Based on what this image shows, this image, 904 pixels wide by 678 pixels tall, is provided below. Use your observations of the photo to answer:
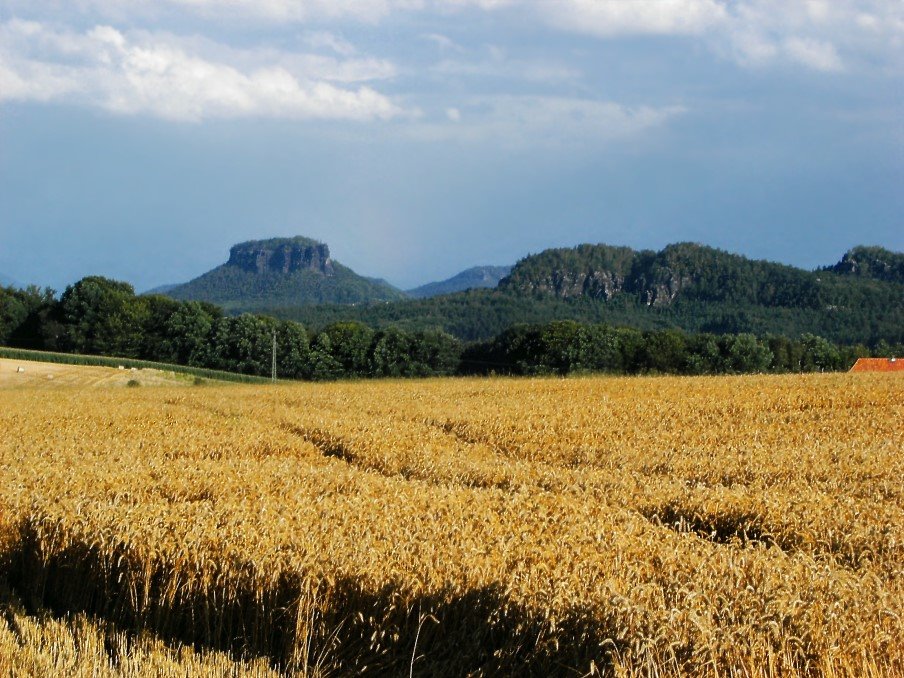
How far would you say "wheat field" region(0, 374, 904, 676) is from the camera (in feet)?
16.7

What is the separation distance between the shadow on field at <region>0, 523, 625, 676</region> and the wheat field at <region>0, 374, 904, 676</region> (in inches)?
0.7

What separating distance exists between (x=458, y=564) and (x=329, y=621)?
104 centimetres

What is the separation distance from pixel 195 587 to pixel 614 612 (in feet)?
11.7

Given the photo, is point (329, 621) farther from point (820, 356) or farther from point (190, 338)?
point (190, 338)

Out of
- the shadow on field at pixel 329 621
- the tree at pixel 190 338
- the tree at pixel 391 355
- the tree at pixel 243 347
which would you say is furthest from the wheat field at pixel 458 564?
the tree at pixel 190 338

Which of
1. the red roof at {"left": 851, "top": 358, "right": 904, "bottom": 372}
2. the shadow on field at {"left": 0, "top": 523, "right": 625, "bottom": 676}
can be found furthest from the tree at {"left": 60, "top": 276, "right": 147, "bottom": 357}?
the shadow on field at {"left": 0, "top": 523, "right": 625, "bottom": 676}

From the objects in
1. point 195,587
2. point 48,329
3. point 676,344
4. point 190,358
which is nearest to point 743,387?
point 195,587

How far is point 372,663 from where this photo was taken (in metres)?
6.22

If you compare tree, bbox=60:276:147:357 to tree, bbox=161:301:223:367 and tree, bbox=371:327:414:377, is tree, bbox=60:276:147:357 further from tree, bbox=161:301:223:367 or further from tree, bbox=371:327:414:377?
tree, bbox=371:327:414:377

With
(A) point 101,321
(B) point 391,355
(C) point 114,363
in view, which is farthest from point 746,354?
(A) point 101,321

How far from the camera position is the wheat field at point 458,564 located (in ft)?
16.7

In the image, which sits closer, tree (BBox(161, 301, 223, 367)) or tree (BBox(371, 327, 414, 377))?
tree (BBox(161, 301, 223, 367))

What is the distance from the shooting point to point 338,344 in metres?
88.9

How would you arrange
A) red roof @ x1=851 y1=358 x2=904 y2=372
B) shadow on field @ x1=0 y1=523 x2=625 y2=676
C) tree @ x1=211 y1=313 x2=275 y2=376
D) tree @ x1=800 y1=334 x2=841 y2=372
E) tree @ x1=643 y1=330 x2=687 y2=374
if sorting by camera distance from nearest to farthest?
shadow on field @ x1=0 y1=523 x2=625 y2=676 < red roof @ x1=851 y1=358 x2=904 y2=372 < tree @ x1=643 y1=330 x2=687 y2=374 < tree @ x1=800 y1=334 x2=841 y2=372 < tree @ x1=211 y1=313 x2=275 y2=376
